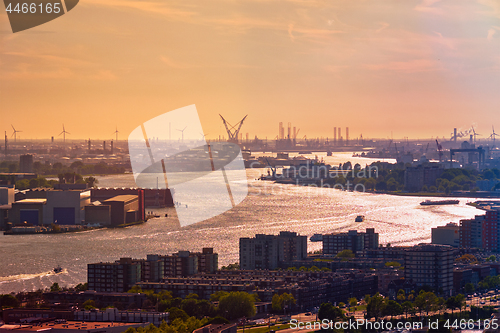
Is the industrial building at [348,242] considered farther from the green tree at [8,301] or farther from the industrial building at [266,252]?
the green tree at [8,301]

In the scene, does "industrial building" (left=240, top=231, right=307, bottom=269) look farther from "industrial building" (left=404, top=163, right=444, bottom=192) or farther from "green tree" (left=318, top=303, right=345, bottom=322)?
"industrial building" (left=404, top=163, right=444, bottom=192)

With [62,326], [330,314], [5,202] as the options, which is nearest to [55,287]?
[62,326]

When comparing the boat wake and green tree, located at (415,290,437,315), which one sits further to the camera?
the boat wake

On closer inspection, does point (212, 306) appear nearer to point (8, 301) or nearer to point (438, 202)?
point (8, 301)

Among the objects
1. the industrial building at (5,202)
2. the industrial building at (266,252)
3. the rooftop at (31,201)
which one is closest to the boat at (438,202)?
the rooftop at (31,201)

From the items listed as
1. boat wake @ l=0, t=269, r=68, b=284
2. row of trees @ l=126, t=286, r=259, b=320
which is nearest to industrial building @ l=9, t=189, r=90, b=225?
boat wake @ l=0, t=269, r=68, b=284
